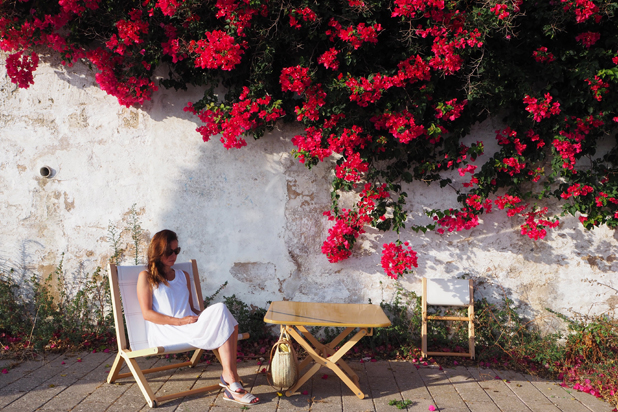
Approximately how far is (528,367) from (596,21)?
3.03m

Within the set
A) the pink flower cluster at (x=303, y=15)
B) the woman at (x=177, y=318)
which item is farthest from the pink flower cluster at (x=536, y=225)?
the woman at (x=177, y=318)

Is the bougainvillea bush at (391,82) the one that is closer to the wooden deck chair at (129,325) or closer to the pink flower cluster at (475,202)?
the pink flower cluster at (475,202)

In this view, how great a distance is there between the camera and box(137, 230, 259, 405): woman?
3.18 m

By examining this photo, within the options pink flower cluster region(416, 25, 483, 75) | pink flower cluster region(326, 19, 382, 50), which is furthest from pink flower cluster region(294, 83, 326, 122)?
pink flower cluster region(416, 25, 483, 75)

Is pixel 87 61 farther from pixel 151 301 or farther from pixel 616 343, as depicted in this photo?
pixel 616 343

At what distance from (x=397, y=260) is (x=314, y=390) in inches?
55.5

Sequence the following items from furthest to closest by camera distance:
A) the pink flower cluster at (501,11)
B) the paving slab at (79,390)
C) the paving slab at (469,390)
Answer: the pink flower cluster at (501,11) → the paving slab at (469,390) → the paving slab at (79,390)

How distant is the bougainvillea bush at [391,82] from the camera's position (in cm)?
384

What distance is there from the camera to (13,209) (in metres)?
4.58

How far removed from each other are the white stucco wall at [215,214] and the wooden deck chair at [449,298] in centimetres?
14

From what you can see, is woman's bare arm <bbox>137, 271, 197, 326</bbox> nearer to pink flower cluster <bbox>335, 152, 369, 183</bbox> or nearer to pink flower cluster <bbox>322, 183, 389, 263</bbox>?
pink flower cluster <bbox>322, 183, 389, 263</bbox>

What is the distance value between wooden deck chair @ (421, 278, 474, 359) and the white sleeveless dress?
1.87 m

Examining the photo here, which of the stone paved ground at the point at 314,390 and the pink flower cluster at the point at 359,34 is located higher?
the pink flower cluster at the point at 359,34

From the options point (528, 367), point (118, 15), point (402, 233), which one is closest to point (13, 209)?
point (118, 15)
